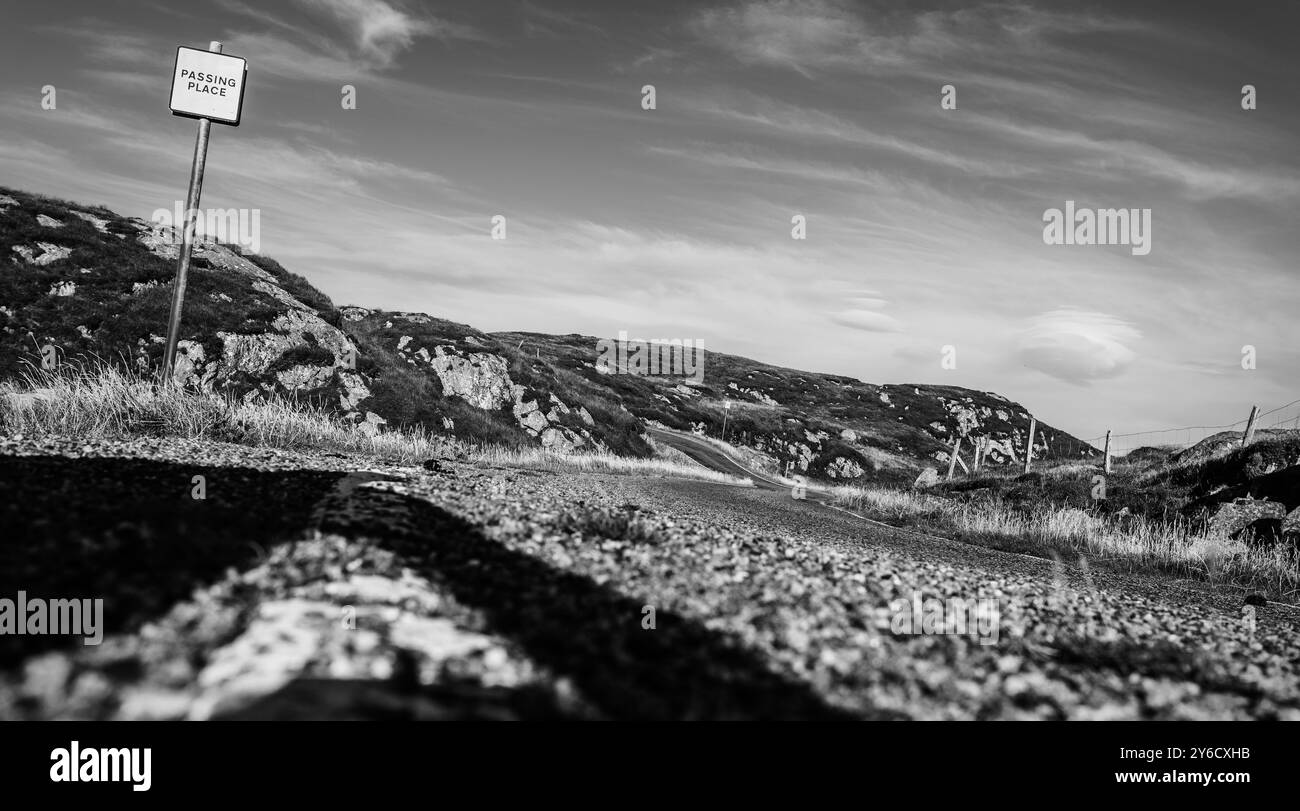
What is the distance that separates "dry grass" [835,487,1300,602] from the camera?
1588 centimetres

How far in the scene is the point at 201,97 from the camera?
15.0 metres

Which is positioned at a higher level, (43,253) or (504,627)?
(43,253)

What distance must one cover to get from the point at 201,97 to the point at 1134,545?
2619 centimetres

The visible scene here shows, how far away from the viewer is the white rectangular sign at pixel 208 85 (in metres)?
14.8

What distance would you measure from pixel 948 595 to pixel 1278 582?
13714 mm

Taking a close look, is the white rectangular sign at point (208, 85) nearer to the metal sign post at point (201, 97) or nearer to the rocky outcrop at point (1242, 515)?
the metal sign post at point (201, 97)

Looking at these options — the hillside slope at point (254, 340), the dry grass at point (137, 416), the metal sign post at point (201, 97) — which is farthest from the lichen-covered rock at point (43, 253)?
the metal sign post at point (201, 97)

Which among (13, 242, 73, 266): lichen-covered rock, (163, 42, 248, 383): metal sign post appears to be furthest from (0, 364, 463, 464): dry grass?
(13, 242, 73, 266): lichen-covered rock

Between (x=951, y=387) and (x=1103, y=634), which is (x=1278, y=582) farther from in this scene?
(x=951, y=387)

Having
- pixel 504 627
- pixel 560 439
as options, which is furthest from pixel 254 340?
pixel 504 627

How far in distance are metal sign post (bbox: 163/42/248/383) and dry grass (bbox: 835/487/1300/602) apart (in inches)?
905

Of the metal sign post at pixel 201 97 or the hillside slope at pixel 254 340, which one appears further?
the hillside slope at pixel 254 340

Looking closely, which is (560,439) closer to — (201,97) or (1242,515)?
(201,97)

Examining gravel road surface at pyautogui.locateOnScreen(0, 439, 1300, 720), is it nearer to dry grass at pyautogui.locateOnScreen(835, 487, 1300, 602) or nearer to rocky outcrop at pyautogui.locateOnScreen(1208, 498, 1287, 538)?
dry grass at pyautogui.locateOnScreen(835, 487, 1300, 602)
